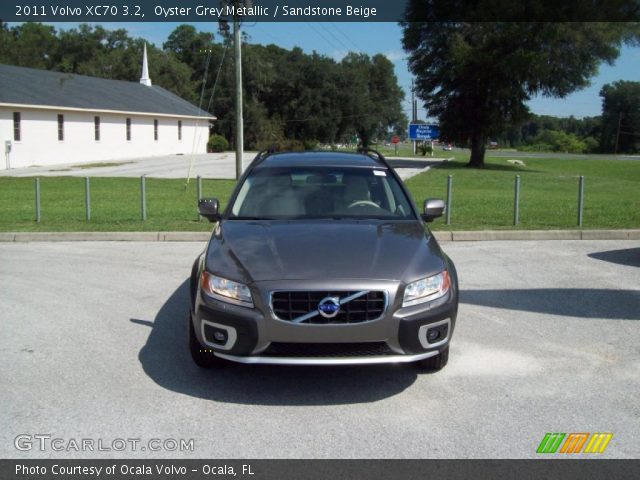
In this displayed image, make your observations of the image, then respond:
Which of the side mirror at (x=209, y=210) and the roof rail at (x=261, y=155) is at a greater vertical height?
the roof rail at (x=261, y=155)

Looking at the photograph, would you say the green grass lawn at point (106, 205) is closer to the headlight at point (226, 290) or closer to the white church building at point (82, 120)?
the headlight at point (226, 290)

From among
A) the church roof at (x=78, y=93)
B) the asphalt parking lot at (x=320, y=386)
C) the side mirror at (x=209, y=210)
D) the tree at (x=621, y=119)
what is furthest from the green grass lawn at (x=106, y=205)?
the tree at (x=621, y=119)

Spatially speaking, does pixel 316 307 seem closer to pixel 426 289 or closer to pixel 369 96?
pixel 426 289

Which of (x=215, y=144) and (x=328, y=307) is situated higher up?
(x=215, y=144)

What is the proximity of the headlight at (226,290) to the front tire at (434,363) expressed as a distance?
4.81 ft

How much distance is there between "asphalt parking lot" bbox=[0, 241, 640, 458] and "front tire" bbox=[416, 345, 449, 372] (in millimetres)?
59

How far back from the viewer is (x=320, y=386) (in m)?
5.24

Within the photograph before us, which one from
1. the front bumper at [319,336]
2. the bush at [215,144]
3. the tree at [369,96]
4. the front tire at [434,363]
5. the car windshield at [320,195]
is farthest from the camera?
the tree at [369,96]

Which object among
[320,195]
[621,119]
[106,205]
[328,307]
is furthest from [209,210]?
[621,119]

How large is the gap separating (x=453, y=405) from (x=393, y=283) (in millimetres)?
912

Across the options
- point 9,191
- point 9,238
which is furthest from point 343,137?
point 9,238

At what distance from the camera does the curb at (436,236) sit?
12625mm
